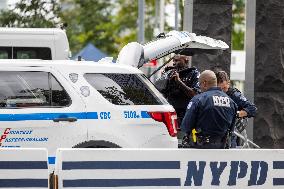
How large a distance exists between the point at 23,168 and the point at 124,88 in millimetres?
2569

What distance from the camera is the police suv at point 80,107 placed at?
37.0 ft

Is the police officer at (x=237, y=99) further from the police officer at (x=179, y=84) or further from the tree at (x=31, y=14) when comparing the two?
the tree at (x=31, y=14)

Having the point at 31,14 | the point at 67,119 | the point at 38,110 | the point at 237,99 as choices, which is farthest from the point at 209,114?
the point at 31,14

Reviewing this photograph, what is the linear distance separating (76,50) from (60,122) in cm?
4257

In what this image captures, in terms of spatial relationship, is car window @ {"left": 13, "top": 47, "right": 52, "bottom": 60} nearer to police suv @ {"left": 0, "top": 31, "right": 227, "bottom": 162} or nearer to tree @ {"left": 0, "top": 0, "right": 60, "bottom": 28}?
police suv @ {"left": 0, "top": 31, "right": 227, "bottom": 162}

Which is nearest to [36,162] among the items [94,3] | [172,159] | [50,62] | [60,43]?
[172,159]

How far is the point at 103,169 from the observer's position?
9.70 metres

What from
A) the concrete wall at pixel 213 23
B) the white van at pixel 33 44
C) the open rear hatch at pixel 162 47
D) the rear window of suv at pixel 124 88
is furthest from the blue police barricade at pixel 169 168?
the concrete wall at pixel 213 23

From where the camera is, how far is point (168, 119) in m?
11.7

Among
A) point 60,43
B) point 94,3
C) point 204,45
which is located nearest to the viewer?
point 204,45

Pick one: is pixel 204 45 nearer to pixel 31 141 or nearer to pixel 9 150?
pixel 31 141

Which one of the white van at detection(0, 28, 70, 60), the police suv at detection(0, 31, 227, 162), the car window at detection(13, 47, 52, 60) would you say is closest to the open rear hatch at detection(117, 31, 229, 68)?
the police suv at detection(0, 31, 227, 162)

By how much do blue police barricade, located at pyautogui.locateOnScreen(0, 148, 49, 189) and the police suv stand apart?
172 centimetres

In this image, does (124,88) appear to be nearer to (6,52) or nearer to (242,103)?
(242,103)
